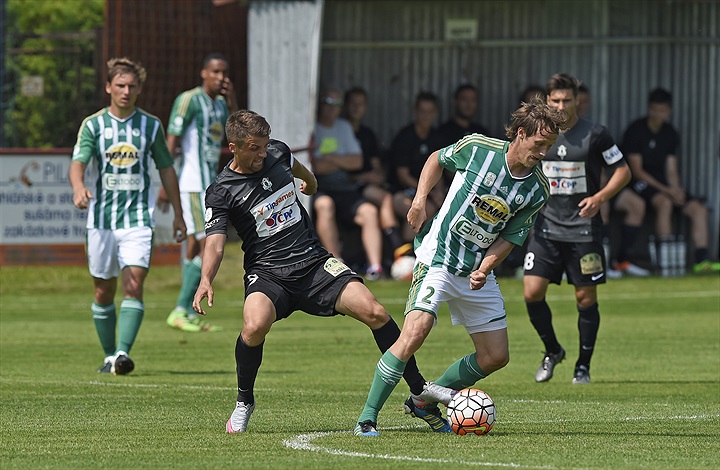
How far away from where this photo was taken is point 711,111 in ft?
66.8

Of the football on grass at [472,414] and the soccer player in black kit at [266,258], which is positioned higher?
the soccer player in black kit at [266,258]

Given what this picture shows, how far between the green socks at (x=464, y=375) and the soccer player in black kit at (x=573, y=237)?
262 cm

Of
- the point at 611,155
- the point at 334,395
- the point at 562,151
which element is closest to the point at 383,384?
the point at 334,395

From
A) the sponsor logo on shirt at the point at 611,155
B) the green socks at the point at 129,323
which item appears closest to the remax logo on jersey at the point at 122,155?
the green socks at the point at 129,323

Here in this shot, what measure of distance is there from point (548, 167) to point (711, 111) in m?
10.1

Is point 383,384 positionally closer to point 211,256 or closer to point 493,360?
point 493,360

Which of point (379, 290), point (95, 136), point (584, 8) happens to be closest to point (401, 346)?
point (95, 136)

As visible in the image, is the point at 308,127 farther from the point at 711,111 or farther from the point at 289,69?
the point at 711,111

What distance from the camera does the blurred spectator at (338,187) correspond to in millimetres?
17953

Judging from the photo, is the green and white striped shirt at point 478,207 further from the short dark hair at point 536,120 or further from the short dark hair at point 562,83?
the short dark hair at point 562,83

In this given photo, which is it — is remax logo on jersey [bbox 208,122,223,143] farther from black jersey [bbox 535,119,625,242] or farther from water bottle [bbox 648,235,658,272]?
water bottle [bbox 648,235,658,272]

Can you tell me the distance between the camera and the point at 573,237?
36.1 ft

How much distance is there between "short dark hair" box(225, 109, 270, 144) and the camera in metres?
7.92

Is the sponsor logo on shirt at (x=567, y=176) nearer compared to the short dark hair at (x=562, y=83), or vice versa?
the short dark hair at (x=562, y=83)
